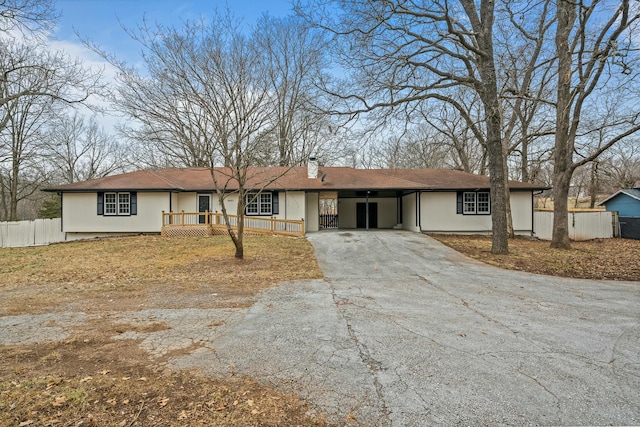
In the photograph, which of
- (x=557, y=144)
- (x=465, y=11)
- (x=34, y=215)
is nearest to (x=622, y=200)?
(x=557, y=144)

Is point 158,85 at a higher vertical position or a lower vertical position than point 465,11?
lower

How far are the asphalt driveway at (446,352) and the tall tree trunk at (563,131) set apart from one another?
7058mm

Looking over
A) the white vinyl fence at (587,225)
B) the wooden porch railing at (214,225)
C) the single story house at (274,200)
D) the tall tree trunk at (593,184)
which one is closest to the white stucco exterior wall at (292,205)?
the single story house at (274,200)

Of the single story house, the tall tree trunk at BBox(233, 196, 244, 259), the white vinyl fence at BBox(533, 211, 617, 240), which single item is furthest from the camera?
the single story house

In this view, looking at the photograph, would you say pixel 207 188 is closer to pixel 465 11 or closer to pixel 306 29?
pixel 306 29

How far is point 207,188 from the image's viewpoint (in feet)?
63.7

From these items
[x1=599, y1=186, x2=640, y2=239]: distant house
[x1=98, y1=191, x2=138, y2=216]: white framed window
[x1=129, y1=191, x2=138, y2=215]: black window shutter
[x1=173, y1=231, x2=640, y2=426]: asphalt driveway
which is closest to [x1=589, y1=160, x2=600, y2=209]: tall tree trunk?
[x1=599, y1=186, x2=640, y2=239]: distant house

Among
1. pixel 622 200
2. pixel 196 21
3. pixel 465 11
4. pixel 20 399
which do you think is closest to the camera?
pixel 20 399

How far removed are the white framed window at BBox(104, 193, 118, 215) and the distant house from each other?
88.3 ft

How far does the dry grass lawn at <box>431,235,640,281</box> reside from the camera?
30.9 feet

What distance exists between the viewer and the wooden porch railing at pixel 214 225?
59.6ft

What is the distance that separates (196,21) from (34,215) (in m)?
46.1

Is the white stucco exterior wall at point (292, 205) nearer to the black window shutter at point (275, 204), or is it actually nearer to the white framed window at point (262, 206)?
the black window shutter at point (275, 204)

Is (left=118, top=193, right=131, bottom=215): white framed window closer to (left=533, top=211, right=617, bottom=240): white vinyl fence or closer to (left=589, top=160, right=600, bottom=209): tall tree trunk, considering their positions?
(left=589, top=160, right=600, bottom=209): tall tree trunk
